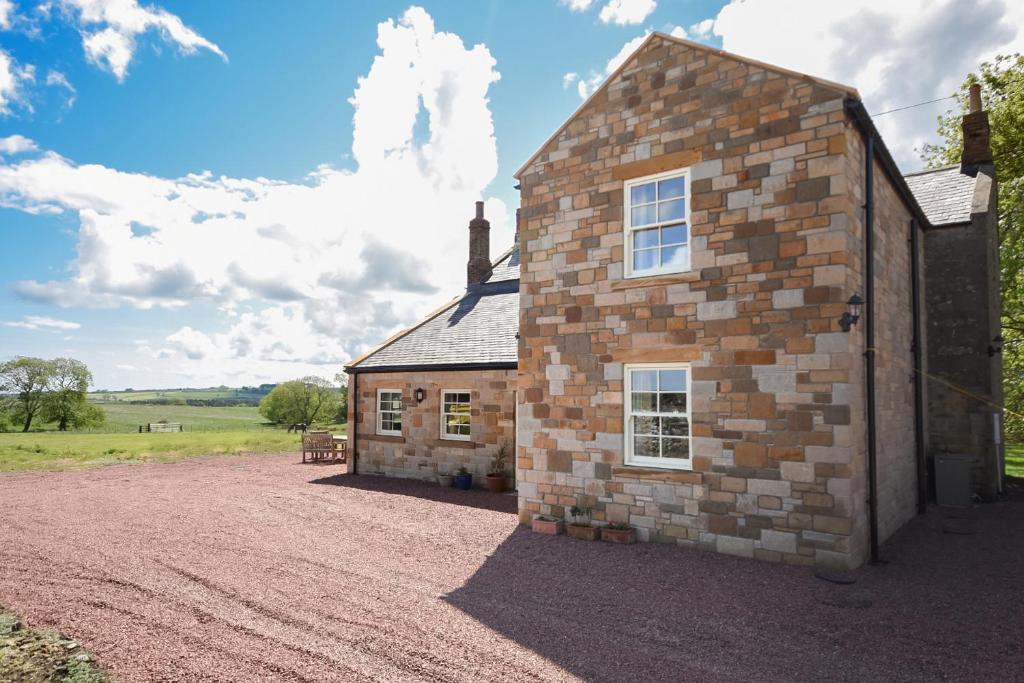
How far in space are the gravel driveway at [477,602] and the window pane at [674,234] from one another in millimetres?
4880

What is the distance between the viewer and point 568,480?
32.4ft

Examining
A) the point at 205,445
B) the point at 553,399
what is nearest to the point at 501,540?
the point at 553,399

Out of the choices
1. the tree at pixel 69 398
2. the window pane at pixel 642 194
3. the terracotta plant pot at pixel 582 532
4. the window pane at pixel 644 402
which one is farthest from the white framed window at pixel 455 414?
the tree at pixel 69 398

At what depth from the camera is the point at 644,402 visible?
9.30 metres

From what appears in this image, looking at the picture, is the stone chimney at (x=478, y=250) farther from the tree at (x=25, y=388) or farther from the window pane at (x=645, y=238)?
the tree at (x=25, y=388)

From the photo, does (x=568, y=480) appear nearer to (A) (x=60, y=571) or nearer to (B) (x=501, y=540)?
(B) (x=501, y=540)

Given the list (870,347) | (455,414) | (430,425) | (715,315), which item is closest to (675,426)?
(715,315)

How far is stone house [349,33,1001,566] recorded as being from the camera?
783 cm

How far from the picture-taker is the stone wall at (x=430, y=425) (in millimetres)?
15008

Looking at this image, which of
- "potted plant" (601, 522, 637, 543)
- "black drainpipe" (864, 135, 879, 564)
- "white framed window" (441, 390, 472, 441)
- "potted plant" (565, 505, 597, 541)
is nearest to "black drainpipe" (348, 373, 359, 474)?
"white framed window" (441, 390, 472, 441)

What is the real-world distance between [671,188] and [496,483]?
859cm

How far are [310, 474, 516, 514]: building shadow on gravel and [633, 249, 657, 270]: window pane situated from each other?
594 centimetres

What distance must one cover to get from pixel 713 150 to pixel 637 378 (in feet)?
12.5

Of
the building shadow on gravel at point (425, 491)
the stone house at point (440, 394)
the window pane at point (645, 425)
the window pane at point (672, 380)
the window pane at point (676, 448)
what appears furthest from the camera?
the stone house at point (440, 394)
